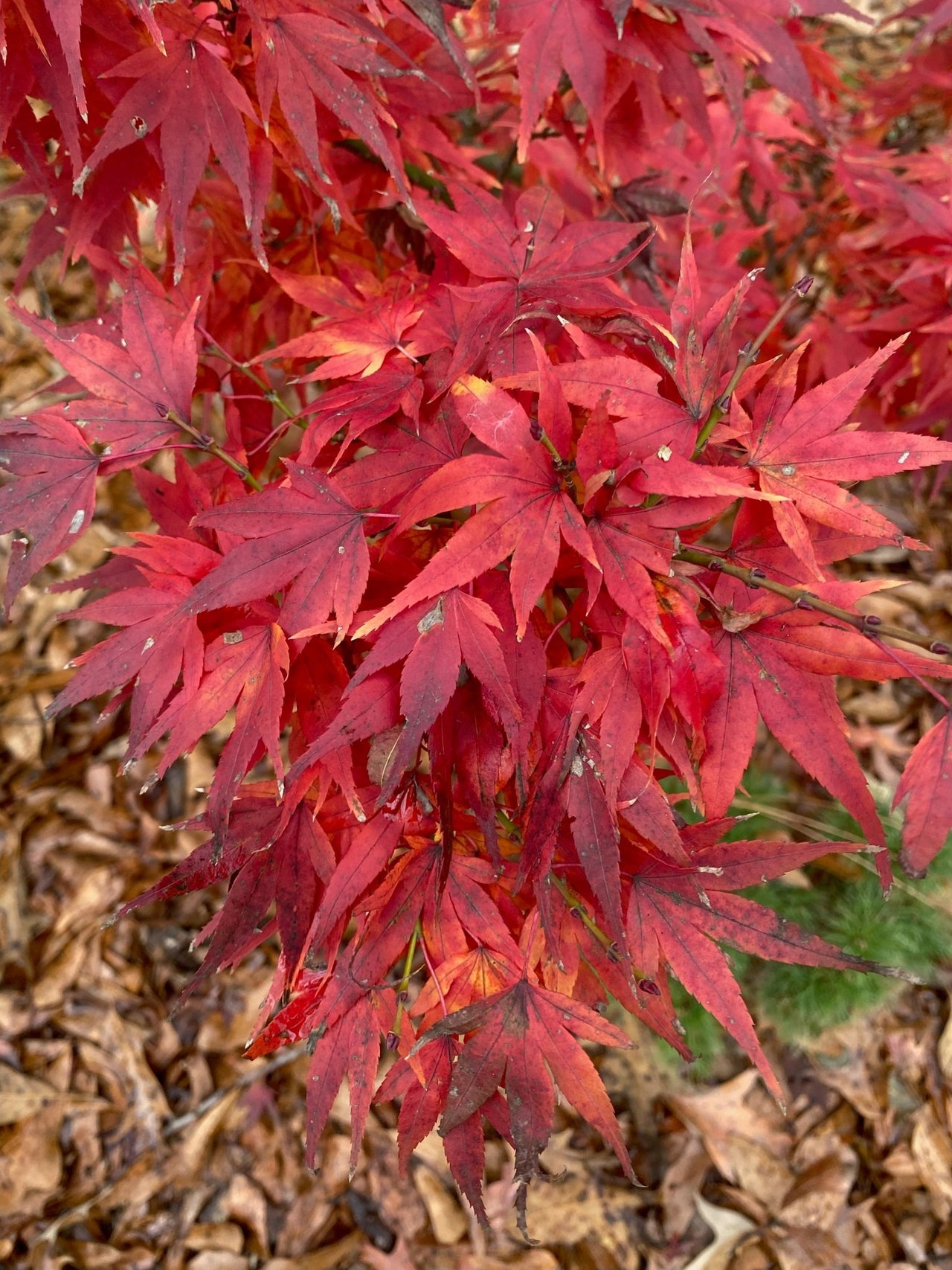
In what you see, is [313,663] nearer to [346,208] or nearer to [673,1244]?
[346,208]

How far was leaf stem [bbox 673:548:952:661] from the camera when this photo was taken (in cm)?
60

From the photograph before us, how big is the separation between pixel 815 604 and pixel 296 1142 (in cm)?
124

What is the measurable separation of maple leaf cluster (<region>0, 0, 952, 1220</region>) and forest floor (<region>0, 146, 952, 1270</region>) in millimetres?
524

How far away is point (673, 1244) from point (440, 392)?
1.28 m

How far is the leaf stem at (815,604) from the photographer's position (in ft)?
1.98

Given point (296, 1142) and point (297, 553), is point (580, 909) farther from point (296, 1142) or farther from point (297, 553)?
point (296, 1142)

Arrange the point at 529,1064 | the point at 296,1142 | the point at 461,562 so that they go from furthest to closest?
the point at 296,1142, the point at 529,1064, the point at 461,562

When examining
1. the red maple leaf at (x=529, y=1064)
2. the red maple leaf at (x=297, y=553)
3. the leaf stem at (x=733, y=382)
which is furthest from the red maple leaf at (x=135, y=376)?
the red maple leaf at (x=529, y=1064)

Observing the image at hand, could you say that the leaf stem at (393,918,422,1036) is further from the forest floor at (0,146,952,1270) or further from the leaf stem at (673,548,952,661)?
the forest floor at (0,146,952,1270)

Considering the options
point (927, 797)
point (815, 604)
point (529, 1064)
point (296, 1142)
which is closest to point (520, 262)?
point (815, 604)

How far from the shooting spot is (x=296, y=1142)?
1.37 m

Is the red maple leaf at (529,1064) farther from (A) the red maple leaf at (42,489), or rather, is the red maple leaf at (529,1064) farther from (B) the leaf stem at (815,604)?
(A) the red maple leaf at (42,489)

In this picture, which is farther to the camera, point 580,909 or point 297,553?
point 580,909

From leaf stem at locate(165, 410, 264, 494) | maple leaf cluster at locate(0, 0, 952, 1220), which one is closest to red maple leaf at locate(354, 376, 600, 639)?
maple leaf cluster at locate(0, 0, 952, 1220)
